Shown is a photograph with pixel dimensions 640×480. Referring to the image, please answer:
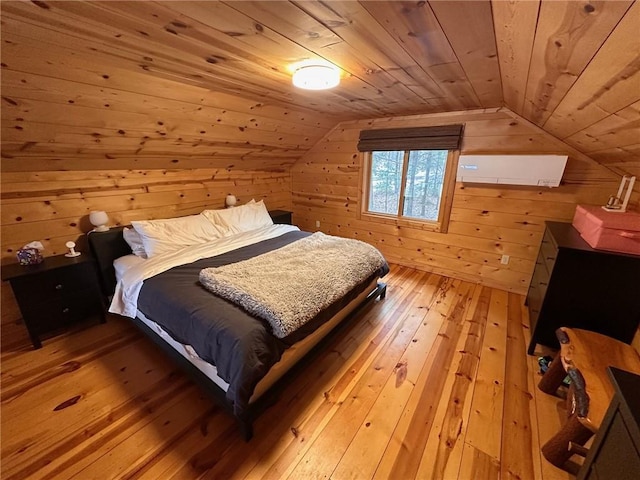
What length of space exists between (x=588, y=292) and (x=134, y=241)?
353cm

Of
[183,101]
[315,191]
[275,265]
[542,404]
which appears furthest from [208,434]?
[315,191]

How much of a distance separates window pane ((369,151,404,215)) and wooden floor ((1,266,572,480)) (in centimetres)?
192

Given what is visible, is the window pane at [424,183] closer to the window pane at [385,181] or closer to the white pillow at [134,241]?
the window pane at [385,181]

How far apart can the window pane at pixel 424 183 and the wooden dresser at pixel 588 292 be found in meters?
1.44

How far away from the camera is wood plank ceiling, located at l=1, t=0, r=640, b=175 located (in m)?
0.89

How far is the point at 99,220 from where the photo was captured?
2279 mm

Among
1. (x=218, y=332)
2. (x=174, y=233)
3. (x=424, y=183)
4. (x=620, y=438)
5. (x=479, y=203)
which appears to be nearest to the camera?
(x=620, y=438)

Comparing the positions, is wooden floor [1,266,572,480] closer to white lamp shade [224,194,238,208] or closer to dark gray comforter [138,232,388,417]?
dark gray comforter [138,232,388,417]

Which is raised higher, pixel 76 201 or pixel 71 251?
pixel 76 201

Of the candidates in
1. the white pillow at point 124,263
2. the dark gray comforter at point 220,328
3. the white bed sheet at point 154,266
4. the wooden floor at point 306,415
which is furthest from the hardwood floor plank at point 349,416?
the white pillow at point 124,263

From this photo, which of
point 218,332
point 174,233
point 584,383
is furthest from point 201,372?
point 584,383

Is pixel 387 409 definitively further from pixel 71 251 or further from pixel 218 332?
pixel 71 251

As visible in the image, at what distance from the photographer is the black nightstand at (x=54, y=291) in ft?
6.13

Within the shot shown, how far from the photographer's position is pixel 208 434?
4.69 feet
